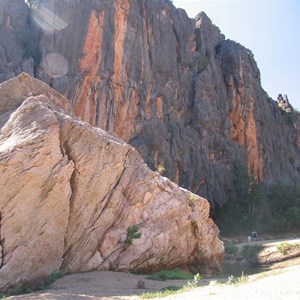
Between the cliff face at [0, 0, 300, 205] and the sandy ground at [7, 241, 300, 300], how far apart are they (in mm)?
32510

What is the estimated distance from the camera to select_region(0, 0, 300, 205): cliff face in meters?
45.3

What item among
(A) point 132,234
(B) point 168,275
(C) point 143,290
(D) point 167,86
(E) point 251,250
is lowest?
(E) point 251,250

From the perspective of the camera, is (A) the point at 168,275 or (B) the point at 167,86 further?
(B) the point at 167,86

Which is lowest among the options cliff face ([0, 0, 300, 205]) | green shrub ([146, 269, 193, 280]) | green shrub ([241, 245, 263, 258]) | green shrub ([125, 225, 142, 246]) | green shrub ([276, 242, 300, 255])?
green shrub ([241, 245, 263, 258])

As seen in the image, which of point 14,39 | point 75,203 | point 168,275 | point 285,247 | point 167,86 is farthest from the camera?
point 167,86

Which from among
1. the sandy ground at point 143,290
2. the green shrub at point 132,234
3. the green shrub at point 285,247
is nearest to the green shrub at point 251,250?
the green shrub at point 285,247

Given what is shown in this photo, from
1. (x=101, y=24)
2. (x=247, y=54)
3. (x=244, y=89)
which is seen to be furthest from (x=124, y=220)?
(x=247, y=54)

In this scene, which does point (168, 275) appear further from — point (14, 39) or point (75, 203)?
point (14, 39)

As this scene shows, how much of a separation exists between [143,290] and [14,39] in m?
41.9

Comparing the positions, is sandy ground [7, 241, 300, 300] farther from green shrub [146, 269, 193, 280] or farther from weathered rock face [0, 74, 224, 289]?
weathered rock face [0, 74, 224, 289]

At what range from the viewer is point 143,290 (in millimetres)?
11094

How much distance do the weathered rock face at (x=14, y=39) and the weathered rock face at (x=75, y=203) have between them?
2783 centimetres

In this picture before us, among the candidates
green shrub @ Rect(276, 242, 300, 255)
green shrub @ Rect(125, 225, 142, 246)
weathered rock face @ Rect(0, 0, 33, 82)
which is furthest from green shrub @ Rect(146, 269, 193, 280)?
weathered rock face @ Rect(0, 0, 33, 82)

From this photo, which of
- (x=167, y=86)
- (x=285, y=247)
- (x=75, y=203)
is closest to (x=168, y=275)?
(x=75, y=203)
